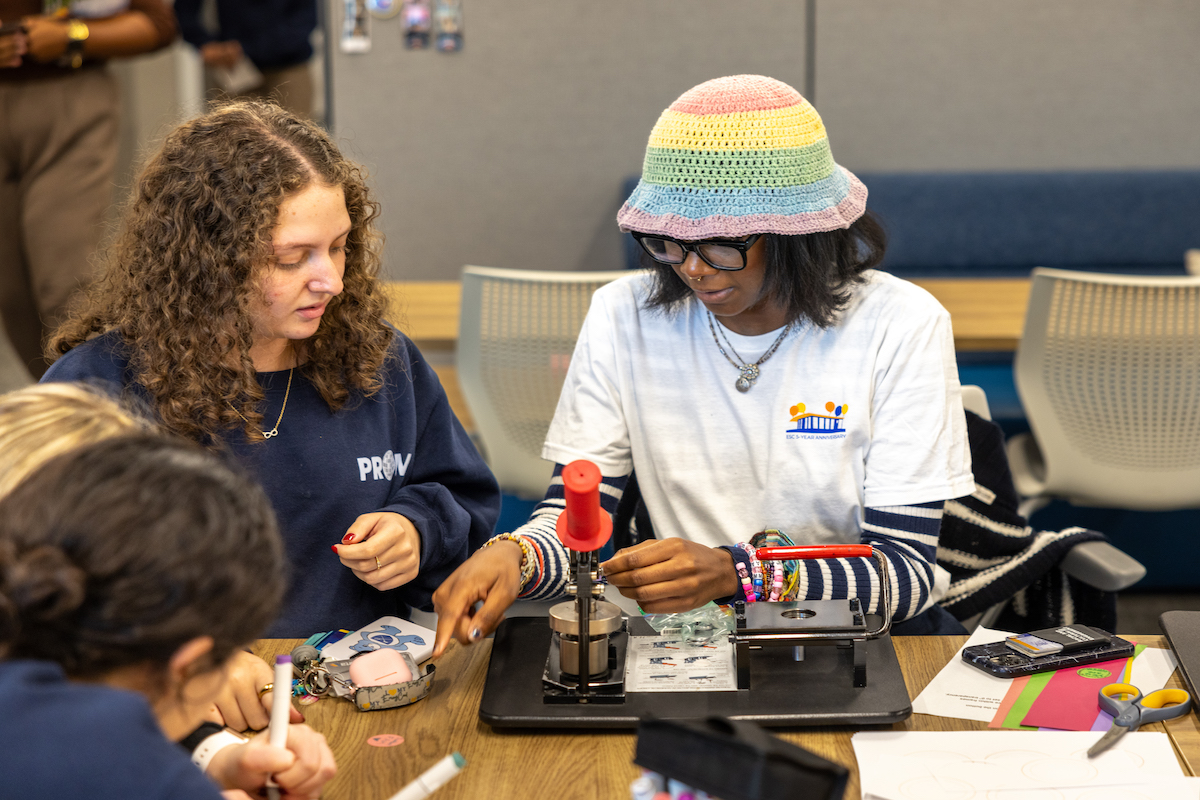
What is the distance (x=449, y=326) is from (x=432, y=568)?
1.35 meters

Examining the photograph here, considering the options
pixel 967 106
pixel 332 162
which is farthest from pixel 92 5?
pixel 967 106

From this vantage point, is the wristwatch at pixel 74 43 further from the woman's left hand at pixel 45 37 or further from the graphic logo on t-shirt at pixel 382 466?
the graphic logo on t-shirt at pixel 382 466

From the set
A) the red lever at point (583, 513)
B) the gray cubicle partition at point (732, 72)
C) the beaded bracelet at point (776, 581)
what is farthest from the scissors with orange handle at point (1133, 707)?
the gray cubicle partition at point (732, 72)

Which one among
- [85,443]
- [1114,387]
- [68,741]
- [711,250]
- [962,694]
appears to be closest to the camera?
[68,741]

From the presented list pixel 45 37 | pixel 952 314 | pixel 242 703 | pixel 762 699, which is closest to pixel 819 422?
pixel 762 699

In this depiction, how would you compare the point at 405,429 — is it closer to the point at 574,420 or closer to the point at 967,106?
the point at 574,420

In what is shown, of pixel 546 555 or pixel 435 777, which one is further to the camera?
pixel 546 555

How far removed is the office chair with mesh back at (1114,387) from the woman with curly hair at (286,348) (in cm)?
151

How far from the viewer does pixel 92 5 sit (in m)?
2.70

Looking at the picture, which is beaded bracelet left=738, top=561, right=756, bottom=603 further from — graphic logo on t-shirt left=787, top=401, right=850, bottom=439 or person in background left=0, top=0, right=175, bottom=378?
person in background left=0, top=0, right=175, bottom=378

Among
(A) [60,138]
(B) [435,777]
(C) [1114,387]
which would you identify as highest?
(A) [60,138]

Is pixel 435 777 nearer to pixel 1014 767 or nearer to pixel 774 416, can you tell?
pixel 1014 767

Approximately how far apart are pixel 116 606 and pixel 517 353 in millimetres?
1800

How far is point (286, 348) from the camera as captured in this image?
1.37 m
